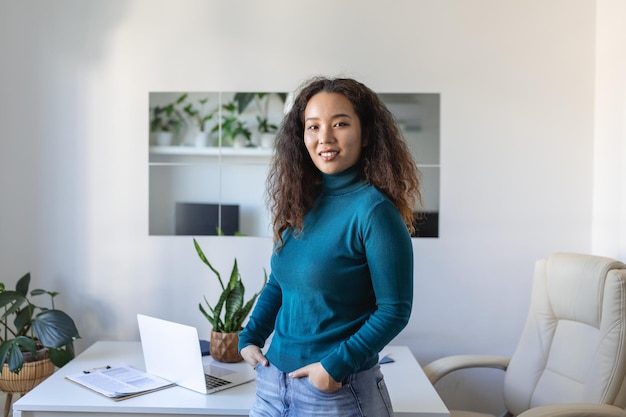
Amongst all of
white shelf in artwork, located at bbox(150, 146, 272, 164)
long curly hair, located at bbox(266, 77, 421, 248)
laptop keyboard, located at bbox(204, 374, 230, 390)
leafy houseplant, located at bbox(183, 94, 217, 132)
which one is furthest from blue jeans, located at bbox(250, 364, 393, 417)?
leafy houseplant, located at bbox(183, 94, 217, 132)

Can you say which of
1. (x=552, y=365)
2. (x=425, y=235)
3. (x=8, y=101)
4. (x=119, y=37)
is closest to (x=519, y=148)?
(x=425, y=235)

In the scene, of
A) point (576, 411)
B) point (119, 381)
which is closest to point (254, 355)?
point (119, 381)

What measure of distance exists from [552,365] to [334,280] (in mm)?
1379

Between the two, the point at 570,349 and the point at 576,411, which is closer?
the point at 576,411

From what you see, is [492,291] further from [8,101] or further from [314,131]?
[8,101]

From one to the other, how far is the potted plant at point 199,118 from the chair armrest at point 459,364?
1.53 metres

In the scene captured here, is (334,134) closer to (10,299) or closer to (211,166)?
(211,166)

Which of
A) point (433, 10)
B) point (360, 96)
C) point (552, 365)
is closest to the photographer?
point (360, 96)

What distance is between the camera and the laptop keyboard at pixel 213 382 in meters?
2.10

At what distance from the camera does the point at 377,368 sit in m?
1.49

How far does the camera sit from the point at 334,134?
4.79ft

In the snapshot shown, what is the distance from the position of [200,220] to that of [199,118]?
20.1 inches

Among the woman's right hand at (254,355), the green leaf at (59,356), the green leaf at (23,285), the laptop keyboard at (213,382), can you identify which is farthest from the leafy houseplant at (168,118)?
the woman's right hand at (254,355)

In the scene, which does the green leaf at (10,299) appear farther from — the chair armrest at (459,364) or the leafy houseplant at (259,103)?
the chair armrest at (459,364)
